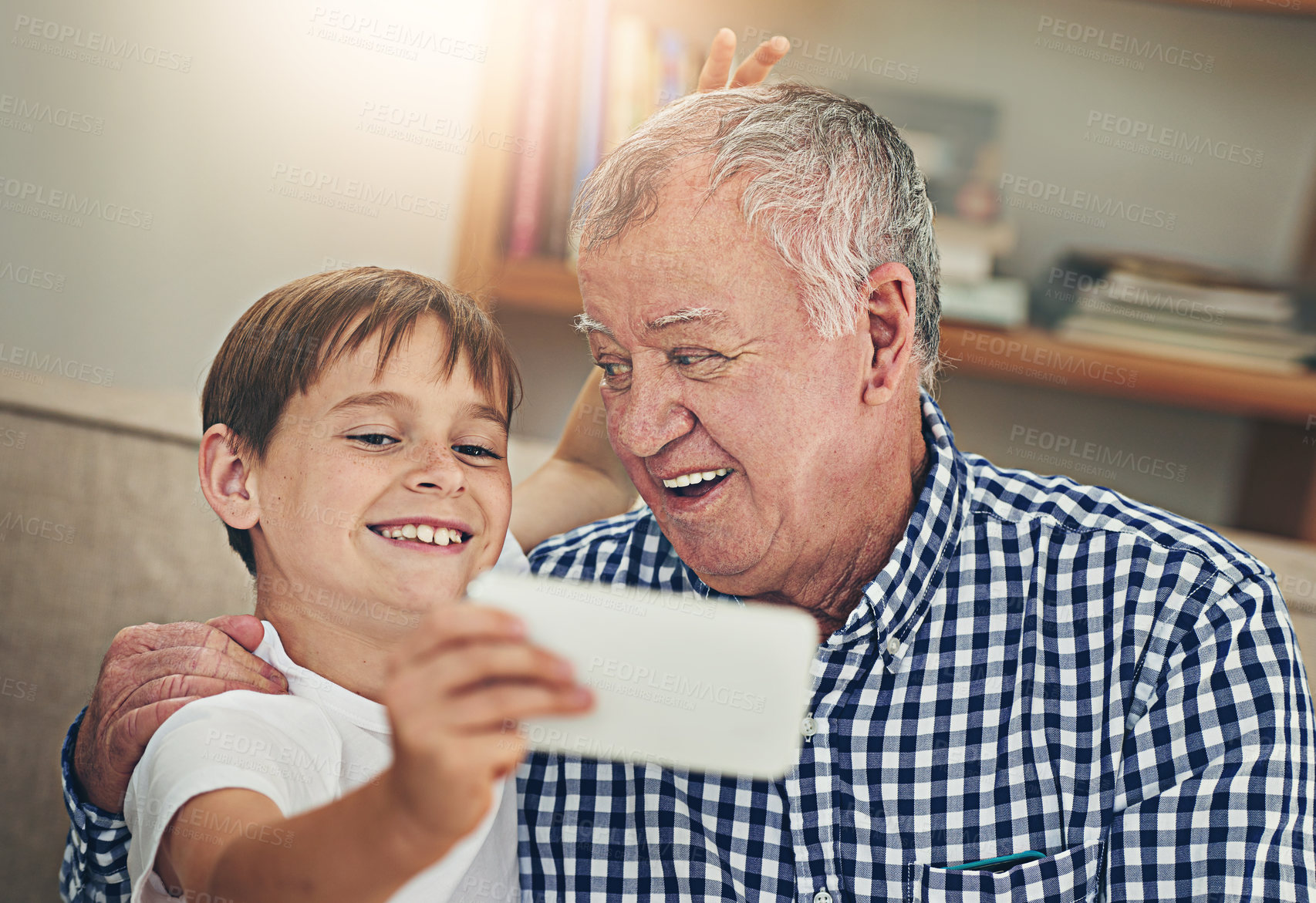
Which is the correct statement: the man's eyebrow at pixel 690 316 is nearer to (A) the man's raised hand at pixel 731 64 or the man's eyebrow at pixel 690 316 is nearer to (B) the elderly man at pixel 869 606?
(B) the elderly man at pixel 869 606

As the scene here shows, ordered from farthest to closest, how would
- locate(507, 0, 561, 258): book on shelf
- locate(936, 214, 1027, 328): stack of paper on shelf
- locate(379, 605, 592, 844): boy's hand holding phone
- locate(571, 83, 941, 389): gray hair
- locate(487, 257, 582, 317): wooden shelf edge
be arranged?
locate(936, 214, 1027, 328): stack of paper on shelf < locate(487, 257, 582, 317): wooden shelf edge < locate(507, 0, 561, 258): book on shelf < locate(571, 83, 941, 389): gray hair < locate(379, 605, 592, 844): boy's hand holding phone

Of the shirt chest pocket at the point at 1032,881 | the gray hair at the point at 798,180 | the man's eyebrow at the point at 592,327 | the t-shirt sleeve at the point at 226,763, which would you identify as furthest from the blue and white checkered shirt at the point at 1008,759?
the man's eyebrow at the point at 592,327

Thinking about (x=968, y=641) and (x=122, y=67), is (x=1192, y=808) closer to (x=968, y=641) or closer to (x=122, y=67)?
(x=968, y=641)

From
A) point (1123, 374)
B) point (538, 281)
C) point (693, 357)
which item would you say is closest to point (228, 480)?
point (693, 357)

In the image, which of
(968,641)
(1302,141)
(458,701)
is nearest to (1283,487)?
(1302,141)

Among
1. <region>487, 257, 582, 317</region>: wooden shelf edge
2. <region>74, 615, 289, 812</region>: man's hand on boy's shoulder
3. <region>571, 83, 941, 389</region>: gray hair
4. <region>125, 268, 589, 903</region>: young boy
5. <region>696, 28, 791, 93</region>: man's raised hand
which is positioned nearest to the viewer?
<region>125, 268, 589, 903</region>: young boy

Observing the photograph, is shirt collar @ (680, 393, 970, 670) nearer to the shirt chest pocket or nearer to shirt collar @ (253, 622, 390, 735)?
the shirt chest pocket

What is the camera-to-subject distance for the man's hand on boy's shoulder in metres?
0.88

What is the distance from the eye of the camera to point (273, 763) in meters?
0.81

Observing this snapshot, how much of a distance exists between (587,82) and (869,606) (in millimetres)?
904

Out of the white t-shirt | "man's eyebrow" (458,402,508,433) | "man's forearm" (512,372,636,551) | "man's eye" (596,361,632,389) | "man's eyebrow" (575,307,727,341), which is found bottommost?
the white t-shirt

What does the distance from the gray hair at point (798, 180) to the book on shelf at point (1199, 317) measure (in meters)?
0.79

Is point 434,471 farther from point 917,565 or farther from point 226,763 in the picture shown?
point 917,565

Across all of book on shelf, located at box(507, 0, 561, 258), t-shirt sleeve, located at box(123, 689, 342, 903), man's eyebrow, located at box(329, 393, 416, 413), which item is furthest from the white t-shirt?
book on shelf, located at box(507, 0, 561, 258)
